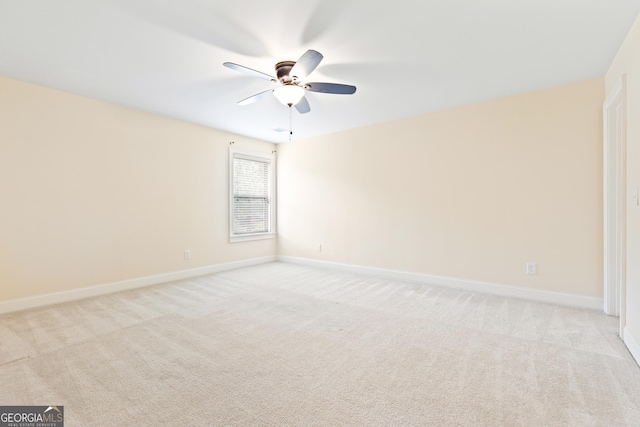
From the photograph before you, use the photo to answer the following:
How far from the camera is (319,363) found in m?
1.98

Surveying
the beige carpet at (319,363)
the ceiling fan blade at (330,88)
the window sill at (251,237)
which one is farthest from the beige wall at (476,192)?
the ceiling fan blade at (330,88)

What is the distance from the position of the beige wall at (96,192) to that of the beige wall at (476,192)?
2.09 meters

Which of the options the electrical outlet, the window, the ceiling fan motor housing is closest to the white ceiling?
the ceiling fan motor housing

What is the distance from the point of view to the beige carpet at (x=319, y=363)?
4.92ft

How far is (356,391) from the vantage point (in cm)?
168

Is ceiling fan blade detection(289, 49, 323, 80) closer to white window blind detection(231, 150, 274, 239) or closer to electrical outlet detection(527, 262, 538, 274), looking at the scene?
white window blind detection(231, 150, 274, 239)

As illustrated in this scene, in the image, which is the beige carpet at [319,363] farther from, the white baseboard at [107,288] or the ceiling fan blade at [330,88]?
the ceiling fan blade at [330,88]

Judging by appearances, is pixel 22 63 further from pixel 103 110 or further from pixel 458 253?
pixel 458 253

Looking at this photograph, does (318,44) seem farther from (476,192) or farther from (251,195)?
(251,195)

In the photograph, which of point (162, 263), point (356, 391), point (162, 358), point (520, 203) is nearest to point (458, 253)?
point (520, 203)

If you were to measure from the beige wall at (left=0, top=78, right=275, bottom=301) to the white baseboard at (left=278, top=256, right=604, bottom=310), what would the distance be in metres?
2.53

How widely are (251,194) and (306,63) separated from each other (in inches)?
144

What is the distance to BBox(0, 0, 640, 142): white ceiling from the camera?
1.92m

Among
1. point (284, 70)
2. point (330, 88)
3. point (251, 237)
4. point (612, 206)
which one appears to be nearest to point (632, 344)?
point (612, 206)
